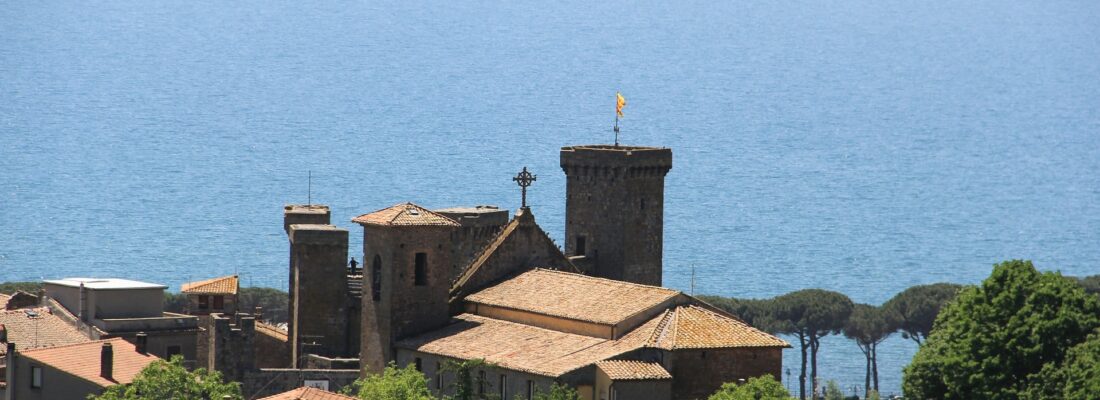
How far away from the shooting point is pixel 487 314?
217 ft

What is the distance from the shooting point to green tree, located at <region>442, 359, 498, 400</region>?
59.4 m

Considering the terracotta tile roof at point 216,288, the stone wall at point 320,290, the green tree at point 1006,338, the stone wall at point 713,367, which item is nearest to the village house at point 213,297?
the terracotta tile roof at point 216,288

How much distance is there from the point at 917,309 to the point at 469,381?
49727 mm

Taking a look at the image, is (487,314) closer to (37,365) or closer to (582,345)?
(582,345)

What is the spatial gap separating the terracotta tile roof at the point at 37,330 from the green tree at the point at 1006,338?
24406 millimetres

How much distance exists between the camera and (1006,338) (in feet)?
186

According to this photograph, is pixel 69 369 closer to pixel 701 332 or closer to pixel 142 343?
pixel 142 343

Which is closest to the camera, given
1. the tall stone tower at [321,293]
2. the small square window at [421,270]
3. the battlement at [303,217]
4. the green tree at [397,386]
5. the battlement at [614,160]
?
the green tree at [397,386]

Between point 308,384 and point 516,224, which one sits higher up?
point 516,224

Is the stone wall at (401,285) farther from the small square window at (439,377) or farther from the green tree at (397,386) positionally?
the green tree at (397,386)

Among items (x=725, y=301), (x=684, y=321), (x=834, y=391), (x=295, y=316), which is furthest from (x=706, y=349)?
(x=725, y=301)

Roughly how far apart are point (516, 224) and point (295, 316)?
6571mm

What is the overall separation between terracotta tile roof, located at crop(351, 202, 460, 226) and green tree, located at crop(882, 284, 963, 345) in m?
43.4

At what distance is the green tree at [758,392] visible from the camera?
55438 millimetres
